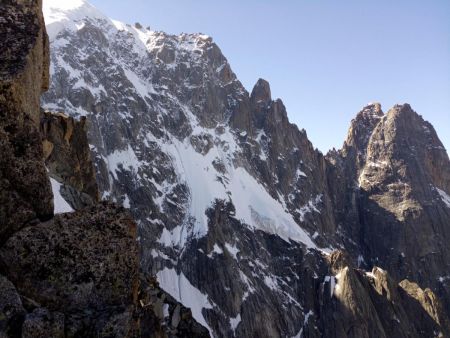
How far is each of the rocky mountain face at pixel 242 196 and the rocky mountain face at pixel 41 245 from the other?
99.2 m

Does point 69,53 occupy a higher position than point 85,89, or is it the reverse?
point 69,53

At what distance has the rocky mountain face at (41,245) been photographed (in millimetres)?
10125

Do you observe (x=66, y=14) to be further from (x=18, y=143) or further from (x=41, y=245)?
(x=41, y=245)

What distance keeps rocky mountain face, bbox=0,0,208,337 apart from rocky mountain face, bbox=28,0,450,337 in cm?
9918

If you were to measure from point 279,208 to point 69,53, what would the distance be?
83.2 meters

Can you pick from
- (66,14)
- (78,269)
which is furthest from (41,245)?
(66,14)

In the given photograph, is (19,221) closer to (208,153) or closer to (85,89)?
(85,89)

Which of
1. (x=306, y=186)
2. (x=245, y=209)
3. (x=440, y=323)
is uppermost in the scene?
(x=306, y=186)

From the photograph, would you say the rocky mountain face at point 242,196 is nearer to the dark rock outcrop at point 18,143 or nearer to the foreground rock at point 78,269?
the foreground rock at point 78,269

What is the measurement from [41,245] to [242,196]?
5653 inches

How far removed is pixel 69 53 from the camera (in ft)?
489

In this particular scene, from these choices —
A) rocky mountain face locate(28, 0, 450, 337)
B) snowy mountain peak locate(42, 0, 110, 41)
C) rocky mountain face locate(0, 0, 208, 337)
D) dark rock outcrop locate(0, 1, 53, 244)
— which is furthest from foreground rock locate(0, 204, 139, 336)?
snowy mountain peak locate(42, 0, 110, 41)

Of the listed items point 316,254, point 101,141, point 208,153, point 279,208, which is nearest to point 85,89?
point 101,141

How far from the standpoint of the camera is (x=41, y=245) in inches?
430
